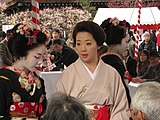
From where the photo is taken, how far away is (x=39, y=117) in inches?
102

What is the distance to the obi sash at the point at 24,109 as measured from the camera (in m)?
2.43

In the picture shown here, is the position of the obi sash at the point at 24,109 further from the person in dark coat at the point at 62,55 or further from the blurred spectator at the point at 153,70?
the person in dark coat at the point at 62,55

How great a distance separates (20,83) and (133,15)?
23.0ft

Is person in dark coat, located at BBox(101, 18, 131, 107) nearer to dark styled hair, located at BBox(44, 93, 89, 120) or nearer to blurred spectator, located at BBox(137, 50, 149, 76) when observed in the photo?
dark styled hair, located at BBox(44, 93, 89, 120)

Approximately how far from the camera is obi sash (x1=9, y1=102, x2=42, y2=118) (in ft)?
7.98

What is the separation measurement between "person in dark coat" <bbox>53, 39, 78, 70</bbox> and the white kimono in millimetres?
2969

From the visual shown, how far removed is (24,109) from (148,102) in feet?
3.23

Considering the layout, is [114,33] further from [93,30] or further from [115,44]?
[93,30]

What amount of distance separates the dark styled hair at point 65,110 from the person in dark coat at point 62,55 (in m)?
4.12

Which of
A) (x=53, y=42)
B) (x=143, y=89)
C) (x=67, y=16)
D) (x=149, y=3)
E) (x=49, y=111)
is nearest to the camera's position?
(x=49, y=111)

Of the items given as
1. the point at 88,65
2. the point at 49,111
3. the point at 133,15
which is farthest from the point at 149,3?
the point at 49,111

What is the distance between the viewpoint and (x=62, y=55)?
6.06 meters

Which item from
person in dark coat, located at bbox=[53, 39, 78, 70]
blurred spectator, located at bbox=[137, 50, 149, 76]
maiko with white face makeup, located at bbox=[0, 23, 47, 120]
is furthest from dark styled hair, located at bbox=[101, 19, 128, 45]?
blurred spectator, located at bbox=[137, 50, 149, 76]

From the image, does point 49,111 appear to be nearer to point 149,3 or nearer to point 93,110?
point 93,110
